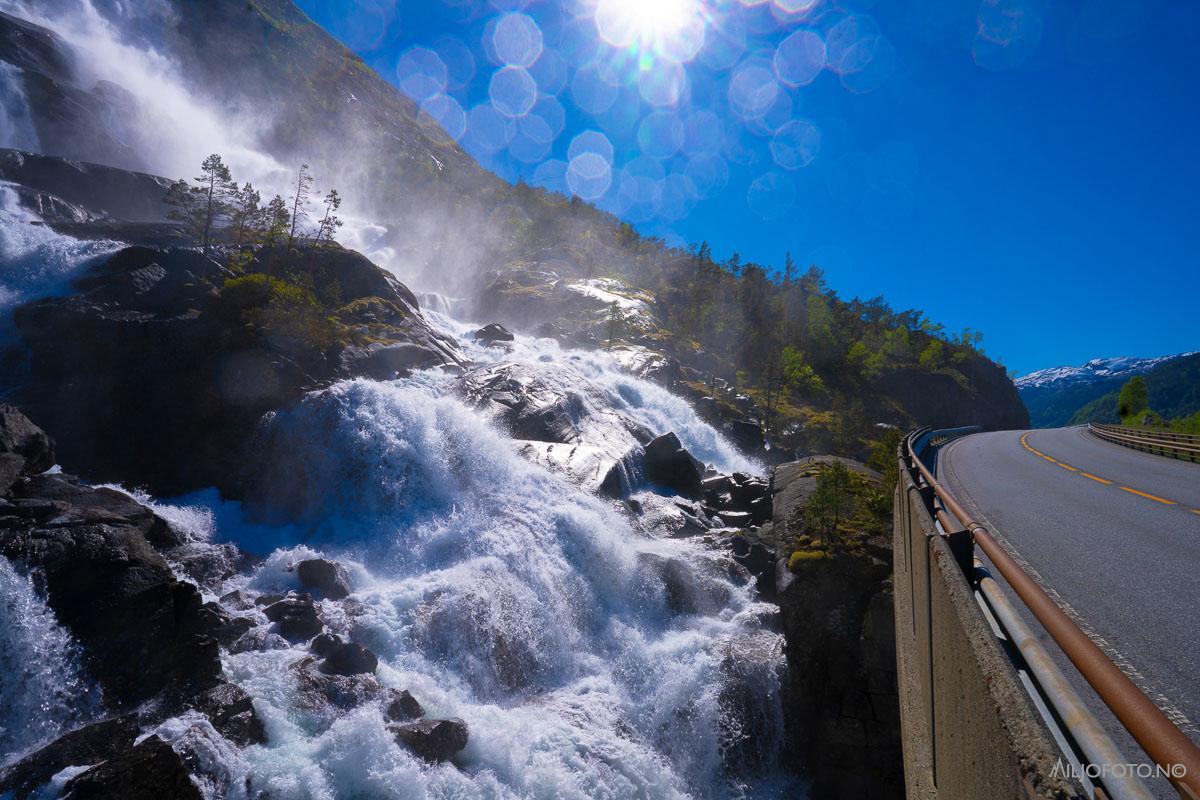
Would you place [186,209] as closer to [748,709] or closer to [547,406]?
[547,406]

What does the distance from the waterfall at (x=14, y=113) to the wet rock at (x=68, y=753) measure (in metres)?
72.6

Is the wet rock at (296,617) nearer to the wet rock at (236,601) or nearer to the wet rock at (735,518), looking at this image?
the wet rock at (236,601)

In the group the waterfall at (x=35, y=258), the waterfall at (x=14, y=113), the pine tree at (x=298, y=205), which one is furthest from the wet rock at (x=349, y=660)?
the waterfall at (x=14, y=113)

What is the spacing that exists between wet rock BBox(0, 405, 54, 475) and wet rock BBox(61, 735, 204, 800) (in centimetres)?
1361

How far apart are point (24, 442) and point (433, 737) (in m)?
17.8

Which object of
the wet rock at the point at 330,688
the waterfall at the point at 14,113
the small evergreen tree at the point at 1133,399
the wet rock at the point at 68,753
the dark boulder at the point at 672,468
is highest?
the waterfall at the point at 14,113

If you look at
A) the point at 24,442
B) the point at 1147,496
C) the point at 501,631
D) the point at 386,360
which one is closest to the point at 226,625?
the point at 501,631

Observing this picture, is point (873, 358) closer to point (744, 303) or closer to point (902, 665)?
point (744, 303)

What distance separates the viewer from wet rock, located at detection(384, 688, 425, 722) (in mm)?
13117

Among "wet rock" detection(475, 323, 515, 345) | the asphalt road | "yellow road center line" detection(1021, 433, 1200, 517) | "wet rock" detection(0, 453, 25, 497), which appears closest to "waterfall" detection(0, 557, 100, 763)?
"wet rock" detection(0, 453, 25, 497)

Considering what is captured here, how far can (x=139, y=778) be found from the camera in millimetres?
9156

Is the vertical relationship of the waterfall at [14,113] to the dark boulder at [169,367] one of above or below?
above

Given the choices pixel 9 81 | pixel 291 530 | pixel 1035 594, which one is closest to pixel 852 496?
pixel 1035 594

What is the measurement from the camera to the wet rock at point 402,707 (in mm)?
13117
